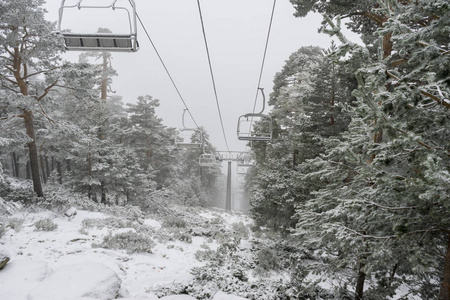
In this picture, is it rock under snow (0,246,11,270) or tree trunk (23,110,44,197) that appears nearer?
rock under snow (0,246,11,270)

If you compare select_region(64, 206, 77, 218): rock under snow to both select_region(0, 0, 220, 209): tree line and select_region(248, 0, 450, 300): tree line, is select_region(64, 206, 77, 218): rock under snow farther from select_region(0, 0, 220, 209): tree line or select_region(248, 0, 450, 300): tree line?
select_region(248, 0, 450, 300): tree line

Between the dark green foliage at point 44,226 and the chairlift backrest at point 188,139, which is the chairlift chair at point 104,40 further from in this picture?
the dark green foliage at point 44,226

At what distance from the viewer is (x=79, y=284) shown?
16.9ft

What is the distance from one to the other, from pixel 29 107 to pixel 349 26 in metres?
14.6

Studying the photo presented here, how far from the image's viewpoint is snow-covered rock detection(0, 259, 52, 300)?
16.1ft

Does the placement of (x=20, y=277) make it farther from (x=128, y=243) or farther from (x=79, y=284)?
(x=128, y=243)

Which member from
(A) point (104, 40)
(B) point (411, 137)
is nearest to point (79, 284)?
(A) point (104, 40)

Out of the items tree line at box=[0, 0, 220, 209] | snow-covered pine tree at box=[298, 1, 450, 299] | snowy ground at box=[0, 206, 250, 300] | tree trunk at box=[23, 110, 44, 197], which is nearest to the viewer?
snow-covered pine tree at box=[298, 1, 450, 299]

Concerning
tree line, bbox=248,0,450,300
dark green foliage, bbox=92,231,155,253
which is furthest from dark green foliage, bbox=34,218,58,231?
tree line, bbox=248,0,450,300

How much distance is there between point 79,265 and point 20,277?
4.11 feet

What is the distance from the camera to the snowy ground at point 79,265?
5090 millimetres

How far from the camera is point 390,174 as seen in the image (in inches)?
131

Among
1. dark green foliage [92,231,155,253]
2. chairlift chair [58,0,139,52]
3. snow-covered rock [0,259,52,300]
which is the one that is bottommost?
dark green foliage [92,231,155,253]

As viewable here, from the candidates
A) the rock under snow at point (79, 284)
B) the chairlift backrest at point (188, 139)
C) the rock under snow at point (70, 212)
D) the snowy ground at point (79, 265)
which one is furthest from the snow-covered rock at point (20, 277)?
the chairlift backrest at point (188, 139)
